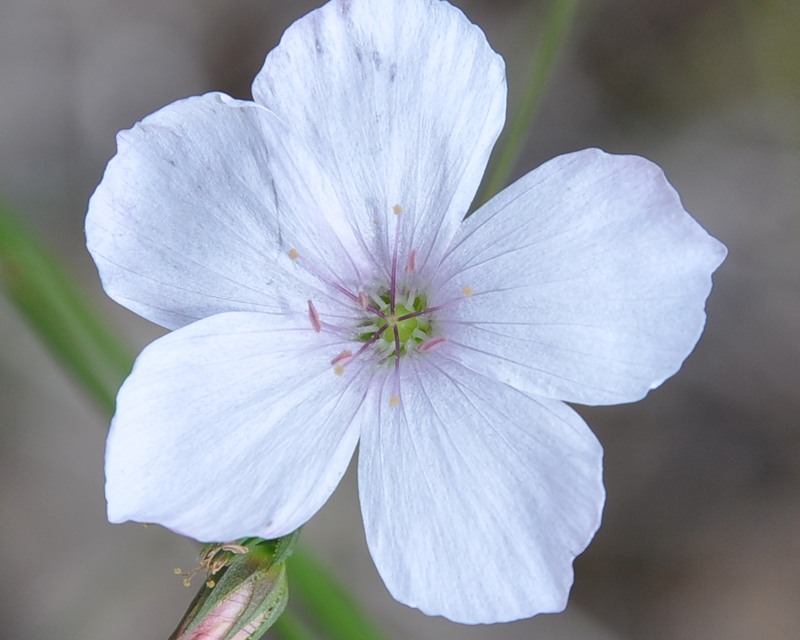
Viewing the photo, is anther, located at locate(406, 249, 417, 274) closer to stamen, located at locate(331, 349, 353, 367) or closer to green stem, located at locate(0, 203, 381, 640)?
stamen, located at locate(331, 349, 353, 367)

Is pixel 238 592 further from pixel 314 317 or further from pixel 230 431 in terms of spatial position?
pixel 314 317

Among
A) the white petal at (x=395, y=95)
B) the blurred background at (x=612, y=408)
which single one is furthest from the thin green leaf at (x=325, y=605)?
the blurred background at (x=612, y=408)

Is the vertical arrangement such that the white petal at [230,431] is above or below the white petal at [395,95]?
below

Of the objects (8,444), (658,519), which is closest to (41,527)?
(8,444)

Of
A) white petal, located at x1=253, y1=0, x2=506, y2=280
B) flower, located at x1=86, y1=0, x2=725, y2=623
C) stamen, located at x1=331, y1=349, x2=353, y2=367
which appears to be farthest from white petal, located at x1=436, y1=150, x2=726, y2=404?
stamen, located at x1=331, y1=349, x2=353, y2=367

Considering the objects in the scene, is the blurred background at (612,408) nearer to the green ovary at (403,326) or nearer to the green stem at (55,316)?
the green stem at (55,316)

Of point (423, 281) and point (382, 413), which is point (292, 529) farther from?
point (423, 281)
